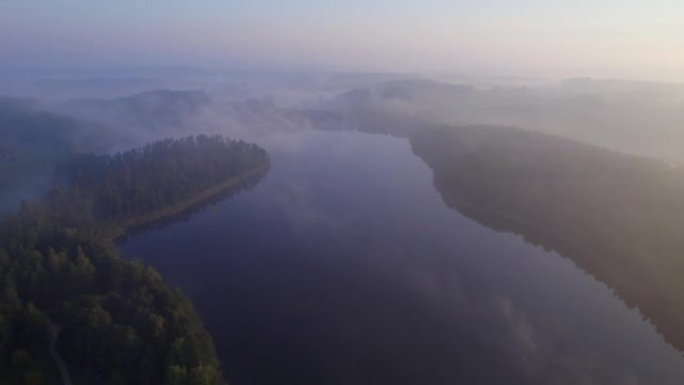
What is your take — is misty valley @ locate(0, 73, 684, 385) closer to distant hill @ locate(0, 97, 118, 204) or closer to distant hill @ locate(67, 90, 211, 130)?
distant hill @ locate(0, 97, 118, 204)

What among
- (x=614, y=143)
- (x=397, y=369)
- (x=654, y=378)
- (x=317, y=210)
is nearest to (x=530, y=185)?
(x=317, y=210)

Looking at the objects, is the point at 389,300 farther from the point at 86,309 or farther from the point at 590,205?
the point at 590,205

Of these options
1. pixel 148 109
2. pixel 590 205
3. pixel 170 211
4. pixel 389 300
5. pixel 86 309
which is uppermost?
pixel 86 309

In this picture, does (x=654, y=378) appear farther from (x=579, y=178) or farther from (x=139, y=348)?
(x=579, y=178)

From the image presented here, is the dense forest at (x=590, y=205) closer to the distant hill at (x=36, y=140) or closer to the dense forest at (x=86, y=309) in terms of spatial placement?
the dense forest at (x=86, y=309)

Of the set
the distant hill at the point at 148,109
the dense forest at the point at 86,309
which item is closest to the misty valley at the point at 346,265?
the dense forest at the point at 86,309

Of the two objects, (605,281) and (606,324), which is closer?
(606,324)

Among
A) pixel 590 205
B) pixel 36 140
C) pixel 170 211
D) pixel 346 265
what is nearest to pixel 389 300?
pixel 346 265
